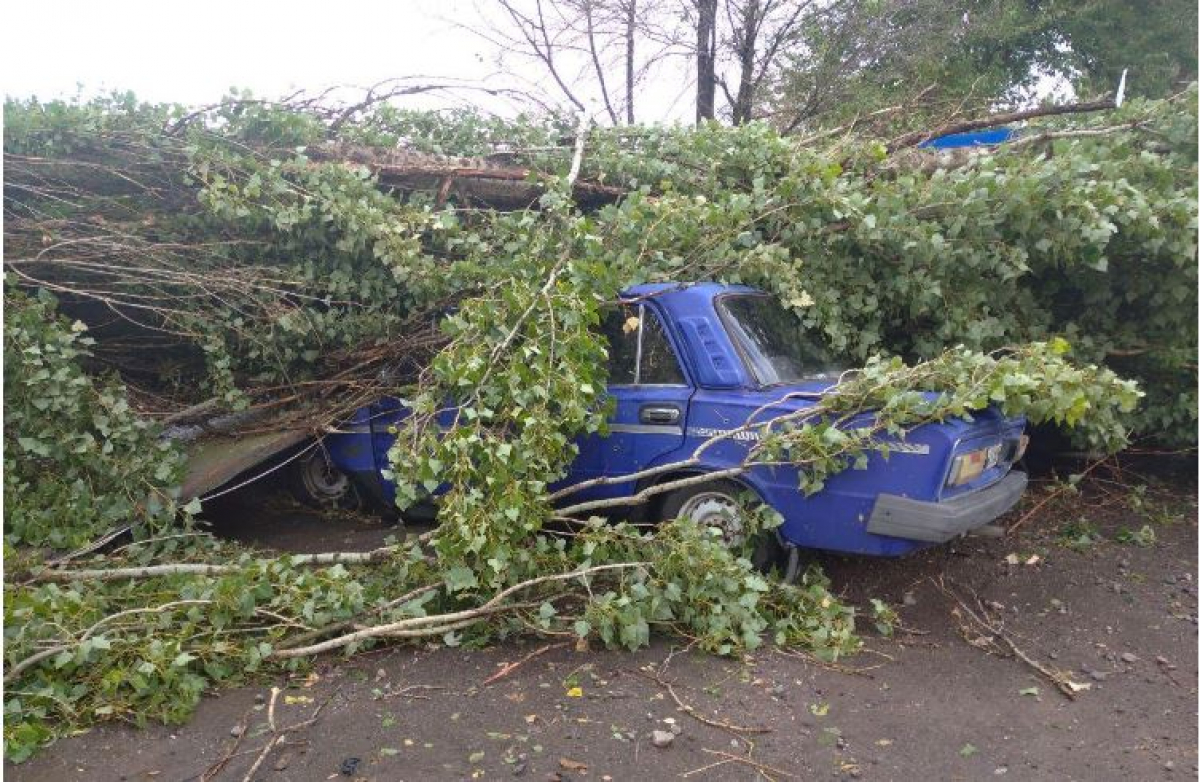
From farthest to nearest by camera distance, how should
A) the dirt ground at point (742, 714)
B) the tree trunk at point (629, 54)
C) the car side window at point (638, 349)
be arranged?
the tree trunk at point (629, 54) → the car side window at point (638, 349) → the dirt ground at point (742, 714)

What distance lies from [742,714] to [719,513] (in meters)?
1.33

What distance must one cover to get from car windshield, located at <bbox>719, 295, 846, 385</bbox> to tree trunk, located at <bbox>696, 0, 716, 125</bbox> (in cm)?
825

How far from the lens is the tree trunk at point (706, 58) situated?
42.2 feet

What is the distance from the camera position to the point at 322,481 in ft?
21.5

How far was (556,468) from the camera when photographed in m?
4.48

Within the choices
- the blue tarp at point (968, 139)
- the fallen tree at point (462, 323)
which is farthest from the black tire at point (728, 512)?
the blue tarp at point (968, 139)

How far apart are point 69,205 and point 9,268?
0.63m

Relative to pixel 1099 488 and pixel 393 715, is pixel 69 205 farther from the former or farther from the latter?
pixel 1099 488

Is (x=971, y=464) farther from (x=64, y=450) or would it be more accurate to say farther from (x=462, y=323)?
(x=64, y=450)

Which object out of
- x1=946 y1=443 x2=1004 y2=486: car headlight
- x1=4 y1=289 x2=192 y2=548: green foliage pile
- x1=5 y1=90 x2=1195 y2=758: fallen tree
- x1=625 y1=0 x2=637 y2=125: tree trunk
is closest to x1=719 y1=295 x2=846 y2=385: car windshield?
x1=5 y1=90 x2=1195 y2=758: fallen tree

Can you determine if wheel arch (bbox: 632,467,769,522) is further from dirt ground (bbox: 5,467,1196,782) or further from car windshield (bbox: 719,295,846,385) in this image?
dirt ground (bbox: 5,467,1196,782)

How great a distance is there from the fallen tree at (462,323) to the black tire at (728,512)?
0.46 ft

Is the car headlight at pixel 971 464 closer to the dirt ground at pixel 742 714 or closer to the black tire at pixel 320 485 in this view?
the dirt ground at pixel 742 714

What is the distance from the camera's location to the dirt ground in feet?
10.2
